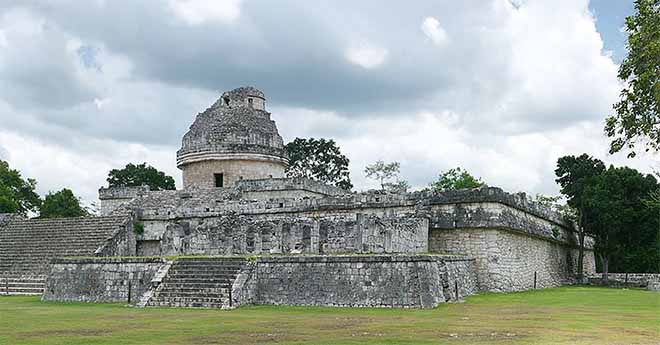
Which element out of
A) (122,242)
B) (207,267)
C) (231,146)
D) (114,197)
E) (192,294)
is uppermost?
(231,146)

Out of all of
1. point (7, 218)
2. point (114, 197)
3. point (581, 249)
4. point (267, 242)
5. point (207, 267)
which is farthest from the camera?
point (114, 197)

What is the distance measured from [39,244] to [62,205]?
16.8 m

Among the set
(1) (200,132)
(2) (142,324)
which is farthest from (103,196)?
(2) (142,324)

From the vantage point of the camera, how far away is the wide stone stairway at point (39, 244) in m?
24.5

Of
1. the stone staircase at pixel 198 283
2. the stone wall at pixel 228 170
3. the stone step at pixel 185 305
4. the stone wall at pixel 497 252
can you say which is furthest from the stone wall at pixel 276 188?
the stone step at pixel 185 305

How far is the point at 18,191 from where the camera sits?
46188mm

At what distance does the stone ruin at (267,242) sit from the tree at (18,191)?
9.64 metres

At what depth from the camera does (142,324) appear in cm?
1327

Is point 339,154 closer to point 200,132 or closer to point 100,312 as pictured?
point 200,132

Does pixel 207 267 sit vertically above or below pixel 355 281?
above

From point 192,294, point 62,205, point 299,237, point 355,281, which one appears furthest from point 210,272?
point 62,205

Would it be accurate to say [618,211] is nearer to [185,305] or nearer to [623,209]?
[623,209]

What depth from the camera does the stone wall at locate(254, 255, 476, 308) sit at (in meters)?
17.1

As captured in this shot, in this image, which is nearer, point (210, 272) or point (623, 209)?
point (210, 272)
